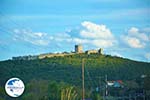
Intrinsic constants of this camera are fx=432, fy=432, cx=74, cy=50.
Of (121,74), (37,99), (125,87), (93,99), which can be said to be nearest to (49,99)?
(37,99)

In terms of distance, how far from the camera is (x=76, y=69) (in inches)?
651

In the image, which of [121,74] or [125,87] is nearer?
[125,87]

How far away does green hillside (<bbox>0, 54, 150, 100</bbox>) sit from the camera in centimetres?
1491

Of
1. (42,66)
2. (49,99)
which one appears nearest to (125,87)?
(49,99)

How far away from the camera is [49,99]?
1405 centimetres

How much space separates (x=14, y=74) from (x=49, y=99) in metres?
1.65

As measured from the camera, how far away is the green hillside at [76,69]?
14.9 metres

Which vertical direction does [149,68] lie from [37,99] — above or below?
above

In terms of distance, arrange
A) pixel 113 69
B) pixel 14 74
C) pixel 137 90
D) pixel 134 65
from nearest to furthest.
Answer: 1. pixel 14 74
2. pixel 137 90
3. pixel 134 65
4. pixel 113 69

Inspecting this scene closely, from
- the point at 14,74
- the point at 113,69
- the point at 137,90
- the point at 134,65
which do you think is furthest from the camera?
the point at 113,69

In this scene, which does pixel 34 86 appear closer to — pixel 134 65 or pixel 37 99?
pixel 37 99

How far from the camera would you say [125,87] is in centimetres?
1455

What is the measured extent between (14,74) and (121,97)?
3.60 metres

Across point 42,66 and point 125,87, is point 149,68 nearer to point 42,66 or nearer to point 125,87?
point 125,87
